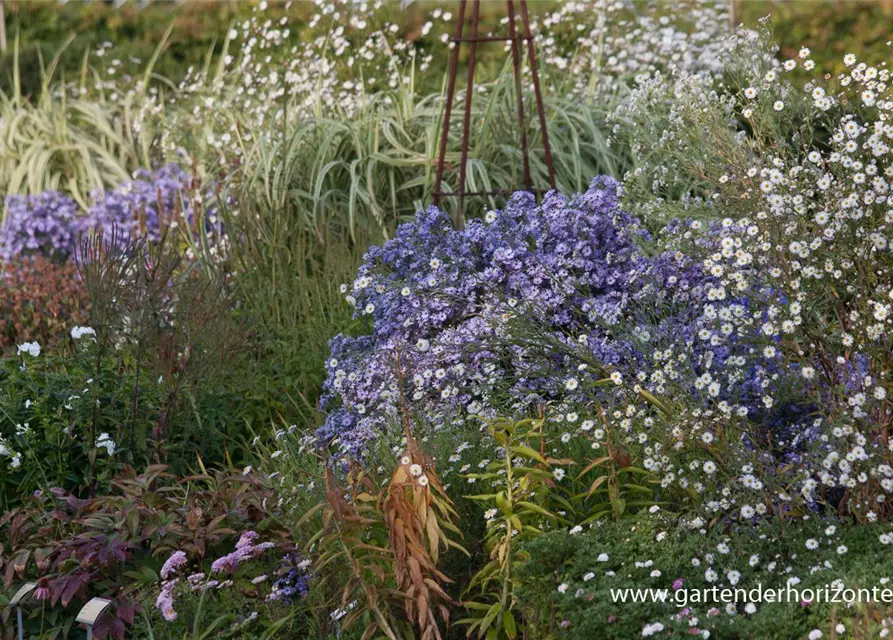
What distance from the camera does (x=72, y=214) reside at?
23.4ft

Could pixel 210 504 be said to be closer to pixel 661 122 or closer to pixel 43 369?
pixel 43 369

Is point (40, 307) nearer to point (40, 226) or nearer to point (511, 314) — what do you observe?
point (40, 226)

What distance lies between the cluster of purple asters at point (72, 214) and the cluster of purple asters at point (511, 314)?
10.2 ft

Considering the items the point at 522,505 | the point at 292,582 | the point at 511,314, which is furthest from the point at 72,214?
the point at 522,505

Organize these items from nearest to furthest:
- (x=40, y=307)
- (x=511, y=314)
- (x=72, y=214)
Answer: (x=511, y=314) < (x=40, y=307) < (x=72, y=214)

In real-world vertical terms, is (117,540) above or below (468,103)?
below

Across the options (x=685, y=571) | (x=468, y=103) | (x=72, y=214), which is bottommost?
(x=685, y=571)

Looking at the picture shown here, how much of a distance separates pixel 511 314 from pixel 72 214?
Result: 180 inches

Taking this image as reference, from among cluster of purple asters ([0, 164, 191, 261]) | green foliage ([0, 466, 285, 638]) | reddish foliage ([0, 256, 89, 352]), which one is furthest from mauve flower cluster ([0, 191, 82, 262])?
green foliage ([0, 466, 285, 638])

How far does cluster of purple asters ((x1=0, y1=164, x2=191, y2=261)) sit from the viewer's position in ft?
22.4

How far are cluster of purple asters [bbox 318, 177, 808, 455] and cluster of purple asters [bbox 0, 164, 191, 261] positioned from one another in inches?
122

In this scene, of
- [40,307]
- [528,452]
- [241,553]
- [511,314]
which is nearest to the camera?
[528,452]

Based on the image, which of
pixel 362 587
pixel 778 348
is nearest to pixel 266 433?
pixel 362 587

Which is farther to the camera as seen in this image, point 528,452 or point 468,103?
point 468,103
